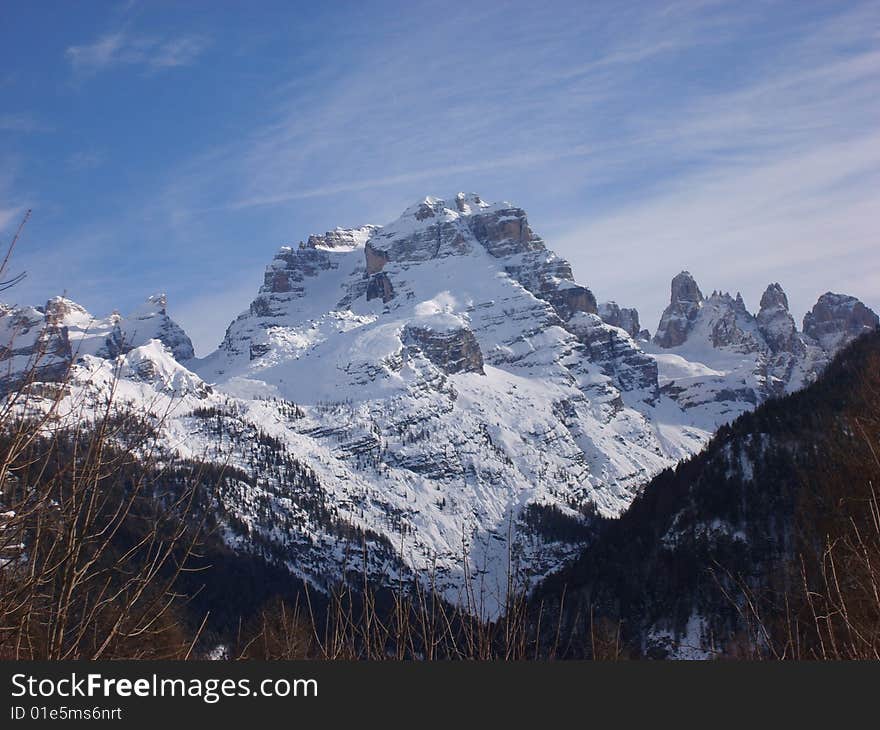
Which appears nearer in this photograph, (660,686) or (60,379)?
(660,686)

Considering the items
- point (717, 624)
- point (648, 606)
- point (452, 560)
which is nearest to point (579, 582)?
point (648, 606)

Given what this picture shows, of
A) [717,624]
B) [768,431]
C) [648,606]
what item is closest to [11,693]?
[717,624]

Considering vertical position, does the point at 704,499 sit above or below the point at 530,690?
above

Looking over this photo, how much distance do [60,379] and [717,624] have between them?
155 ft

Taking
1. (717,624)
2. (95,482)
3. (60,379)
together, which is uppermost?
(60,379)

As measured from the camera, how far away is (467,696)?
7688 mm

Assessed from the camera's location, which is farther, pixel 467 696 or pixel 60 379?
pixel 60 379

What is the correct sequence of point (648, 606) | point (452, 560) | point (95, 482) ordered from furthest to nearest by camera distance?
point (452, 560)
point (648, 606)
point (95, 482)

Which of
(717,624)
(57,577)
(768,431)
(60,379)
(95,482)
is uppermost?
(768,431)

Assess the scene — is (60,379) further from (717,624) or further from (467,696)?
(717,624)

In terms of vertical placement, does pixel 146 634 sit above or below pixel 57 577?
below

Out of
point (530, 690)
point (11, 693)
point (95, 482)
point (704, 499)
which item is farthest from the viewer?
point (704, 499)

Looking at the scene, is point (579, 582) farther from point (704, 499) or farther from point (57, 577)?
point (57, 577)

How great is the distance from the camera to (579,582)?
66.0 meters
